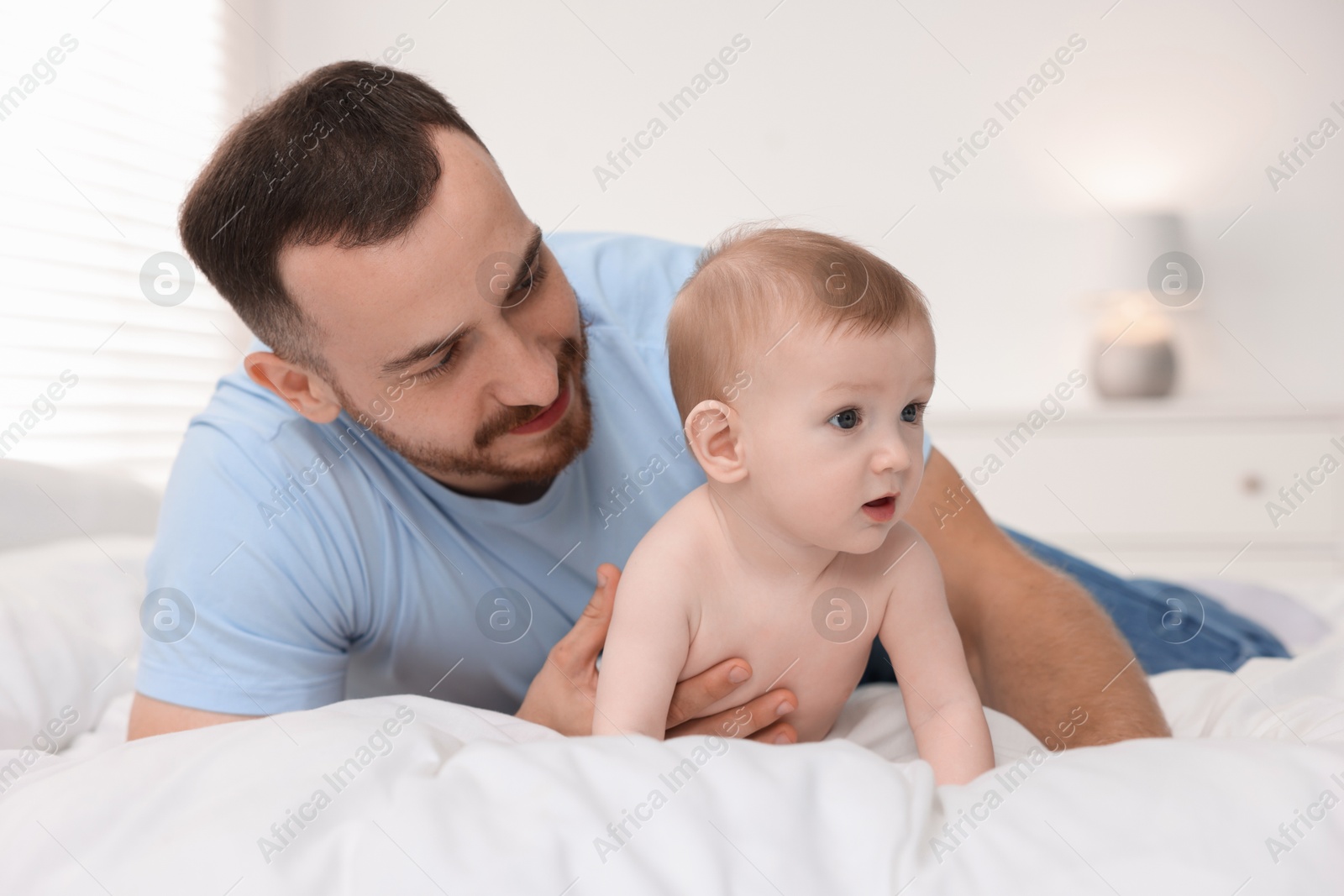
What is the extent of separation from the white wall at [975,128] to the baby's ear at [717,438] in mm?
2203

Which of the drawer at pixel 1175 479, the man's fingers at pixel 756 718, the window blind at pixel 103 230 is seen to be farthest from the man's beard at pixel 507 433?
the drawer at pixel 1175 479

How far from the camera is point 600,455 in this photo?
1235 millimetres

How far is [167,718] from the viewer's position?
1008mm

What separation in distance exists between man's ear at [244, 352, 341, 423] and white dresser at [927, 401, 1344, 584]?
1772 millimetres

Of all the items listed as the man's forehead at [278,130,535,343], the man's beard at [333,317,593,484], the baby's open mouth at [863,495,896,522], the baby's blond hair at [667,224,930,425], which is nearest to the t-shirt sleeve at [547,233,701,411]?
the man's beard at [333,317,593,484]

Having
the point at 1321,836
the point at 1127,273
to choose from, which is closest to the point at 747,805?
the point at 1321,836

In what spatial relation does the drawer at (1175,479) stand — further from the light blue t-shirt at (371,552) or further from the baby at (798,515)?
the baby at (798,515)

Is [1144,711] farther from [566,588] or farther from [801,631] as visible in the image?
[566,588]

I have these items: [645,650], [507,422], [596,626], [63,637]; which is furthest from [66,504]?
[645,650]

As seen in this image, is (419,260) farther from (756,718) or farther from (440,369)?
(756,718)

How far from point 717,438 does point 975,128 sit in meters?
2.46

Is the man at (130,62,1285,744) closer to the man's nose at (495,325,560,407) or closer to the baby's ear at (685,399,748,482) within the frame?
the man's nose at (495,325,560,407)

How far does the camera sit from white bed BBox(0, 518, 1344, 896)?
53cm

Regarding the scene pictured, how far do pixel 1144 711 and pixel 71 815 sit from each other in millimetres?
863
